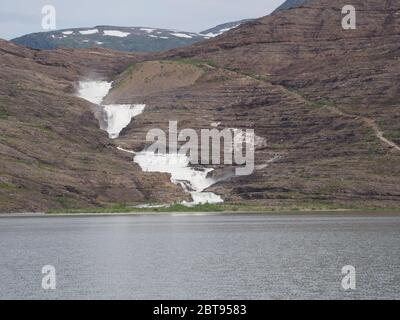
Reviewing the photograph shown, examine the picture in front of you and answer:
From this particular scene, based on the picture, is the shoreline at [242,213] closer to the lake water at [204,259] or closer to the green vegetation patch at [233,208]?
the green vegetation patch at [233,208]

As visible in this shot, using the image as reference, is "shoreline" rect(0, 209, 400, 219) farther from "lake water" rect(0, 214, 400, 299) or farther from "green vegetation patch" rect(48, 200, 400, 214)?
"lake water" rect(0, 214, 400, 299)

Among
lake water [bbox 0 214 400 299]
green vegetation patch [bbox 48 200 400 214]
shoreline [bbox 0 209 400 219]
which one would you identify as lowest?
lake water [bbox 0 214 400 299]

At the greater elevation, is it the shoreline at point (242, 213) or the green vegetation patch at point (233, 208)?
the green vegetation patch at point (233, 208)

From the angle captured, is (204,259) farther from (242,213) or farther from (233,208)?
(233,208)

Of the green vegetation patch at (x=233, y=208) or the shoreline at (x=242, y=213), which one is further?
the green vegetation patch at (x=233, y=208)

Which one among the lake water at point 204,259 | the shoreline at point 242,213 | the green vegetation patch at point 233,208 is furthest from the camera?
the green vegetation patch at point 233,208

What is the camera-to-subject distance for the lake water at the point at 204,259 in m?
70.4

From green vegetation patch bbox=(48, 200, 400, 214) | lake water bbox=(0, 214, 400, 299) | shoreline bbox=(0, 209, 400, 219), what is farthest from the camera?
green vegetation patch bbox=(48, 200, 400, 214)

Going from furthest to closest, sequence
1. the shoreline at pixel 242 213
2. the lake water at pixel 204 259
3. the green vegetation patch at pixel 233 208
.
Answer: the green vegetation patch at pixel 233 208, the shoreline at pixel 242 213, the lake water at pixel 204 259

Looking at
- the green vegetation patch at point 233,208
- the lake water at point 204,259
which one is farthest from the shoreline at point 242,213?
the lake water at point 204,259

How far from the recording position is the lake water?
7038 centimetres

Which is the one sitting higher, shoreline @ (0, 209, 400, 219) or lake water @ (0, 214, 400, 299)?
shoreline @ (0, 209, 400, 219)

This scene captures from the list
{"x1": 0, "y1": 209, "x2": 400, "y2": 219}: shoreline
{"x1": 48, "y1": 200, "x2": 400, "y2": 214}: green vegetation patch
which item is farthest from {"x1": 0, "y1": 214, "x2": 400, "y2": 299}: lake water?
{"x1": 48, "y1": 200, "x2": 400, "y2": 214}: green vegetation patch

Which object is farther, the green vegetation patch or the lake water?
the green vegetation patch
